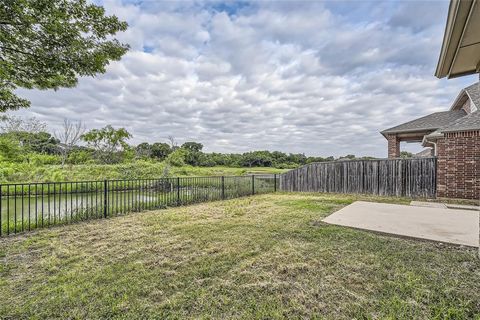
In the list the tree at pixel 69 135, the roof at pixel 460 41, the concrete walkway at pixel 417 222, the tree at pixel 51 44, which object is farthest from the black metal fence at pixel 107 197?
the tree at pixel 69 135

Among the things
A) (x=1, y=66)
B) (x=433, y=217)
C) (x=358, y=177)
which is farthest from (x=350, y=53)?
(x=1, y=66)

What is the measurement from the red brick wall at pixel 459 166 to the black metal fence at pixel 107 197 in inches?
290

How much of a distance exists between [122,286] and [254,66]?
10.8 meters

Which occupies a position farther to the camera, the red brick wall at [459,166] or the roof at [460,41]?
the red brick wall at [459,166]

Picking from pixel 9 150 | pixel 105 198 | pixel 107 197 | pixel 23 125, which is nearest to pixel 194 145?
pixel 23 125

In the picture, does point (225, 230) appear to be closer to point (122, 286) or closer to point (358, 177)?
point (122, 286)

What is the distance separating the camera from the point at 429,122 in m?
11.9

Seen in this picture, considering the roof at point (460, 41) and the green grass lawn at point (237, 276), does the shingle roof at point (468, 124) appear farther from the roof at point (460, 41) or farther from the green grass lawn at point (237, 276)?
the green grass lawn at point (237, 276)

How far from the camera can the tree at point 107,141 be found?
17.6 metres

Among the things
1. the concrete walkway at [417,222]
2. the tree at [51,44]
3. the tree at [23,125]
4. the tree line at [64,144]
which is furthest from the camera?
the tree at [23,125]

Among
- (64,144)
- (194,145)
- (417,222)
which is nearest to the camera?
(417,222)

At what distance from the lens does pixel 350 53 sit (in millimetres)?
9156

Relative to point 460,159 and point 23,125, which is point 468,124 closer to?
point 460,159

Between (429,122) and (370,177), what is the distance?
5529 millimetres
